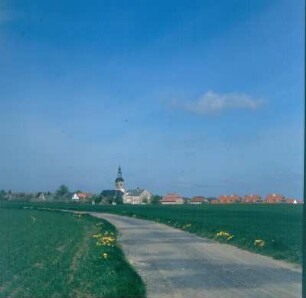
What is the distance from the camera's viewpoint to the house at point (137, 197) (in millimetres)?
96562

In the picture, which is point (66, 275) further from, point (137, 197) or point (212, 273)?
point (137, 197)

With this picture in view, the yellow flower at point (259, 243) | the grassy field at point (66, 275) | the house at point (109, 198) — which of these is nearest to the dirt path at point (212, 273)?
the grassy field at point (66, 275)

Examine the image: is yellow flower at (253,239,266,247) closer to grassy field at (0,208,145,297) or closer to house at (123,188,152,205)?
grassy field at (0,208,145,297)

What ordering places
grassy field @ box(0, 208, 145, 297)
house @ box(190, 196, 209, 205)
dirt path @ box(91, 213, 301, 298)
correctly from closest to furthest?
grassy field @ box(0, 208, 145, 297)
dirt path @ box(91, 213, 301, 298)
house @ box(190, 196, 209, 205)

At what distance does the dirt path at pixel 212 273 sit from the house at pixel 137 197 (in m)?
75.3

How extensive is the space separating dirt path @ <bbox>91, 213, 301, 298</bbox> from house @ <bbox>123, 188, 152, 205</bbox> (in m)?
75.3

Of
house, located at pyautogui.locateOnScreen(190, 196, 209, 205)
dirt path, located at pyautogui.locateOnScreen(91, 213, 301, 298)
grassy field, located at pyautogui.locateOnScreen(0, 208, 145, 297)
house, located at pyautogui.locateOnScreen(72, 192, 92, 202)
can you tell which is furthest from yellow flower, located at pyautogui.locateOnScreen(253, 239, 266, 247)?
house, located at pyautogui.locateOnScreen(190, 196, 209, 205)

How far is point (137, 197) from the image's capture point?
100438mm

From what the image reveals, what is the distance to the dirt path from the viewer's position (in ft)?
34.4

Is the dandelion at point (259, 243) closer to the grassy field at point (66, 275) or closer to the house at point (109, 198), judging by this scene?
the grassy field at point (66, 275)

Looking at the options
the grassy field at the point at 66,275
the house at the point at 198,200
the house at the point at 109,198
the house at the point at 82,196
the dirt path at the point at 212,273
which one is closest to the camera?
the grassy field at the point at 66,275

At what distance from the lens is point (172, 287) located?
1118cm

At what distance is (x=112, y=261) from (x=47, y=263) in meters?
1.93

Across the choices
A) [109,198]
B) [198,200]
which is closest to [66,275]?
[109,198]
